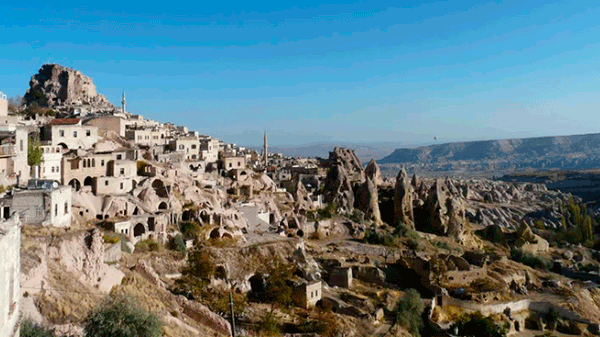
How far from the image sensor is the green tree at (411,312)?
35781 mm

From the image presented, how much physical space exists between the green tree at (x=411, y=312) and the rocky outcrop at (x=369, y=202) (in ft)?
94.7

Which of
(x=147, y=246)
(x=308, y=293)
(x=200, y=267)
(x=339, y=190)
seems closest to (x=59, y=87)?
(x=339, y=190)

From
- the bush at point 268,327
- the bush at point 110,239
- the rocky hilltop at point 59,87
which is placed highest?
the rocky hilltop at point 59,87

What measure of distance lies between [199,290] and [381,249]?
27.9m

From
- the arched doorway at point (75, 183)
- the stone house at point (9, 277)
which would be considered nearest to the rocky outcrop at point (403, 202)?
the arched doorway at point (75, 183)

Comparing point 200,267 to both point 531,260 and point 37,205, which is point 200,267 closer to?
point 37,205

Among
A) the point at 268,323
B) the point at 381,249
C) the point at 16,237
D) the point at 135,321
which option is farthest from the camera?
the point at 381,249

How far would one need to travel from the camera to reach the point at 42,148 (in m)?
37.6

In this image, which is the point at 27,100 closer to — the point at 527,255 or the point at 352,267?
the point at 352,267

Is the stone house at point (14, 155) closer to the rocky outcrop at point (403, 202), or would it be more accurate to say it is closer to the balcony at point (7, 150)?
the balcony at point (7, 150)

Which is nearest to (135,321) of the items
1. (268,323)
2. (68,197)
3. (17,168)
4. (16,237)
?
(16,237)

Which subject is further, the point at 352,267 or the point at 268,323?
the point at 352,267

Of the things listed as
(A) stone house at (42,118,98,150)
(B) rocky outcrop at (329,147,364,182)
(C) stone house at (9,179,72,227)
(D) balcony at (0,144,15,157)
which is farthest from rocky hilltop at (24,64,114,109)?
(C) stone house at (9,179,72,227)

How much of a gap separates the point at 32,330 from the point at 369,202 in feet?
186
